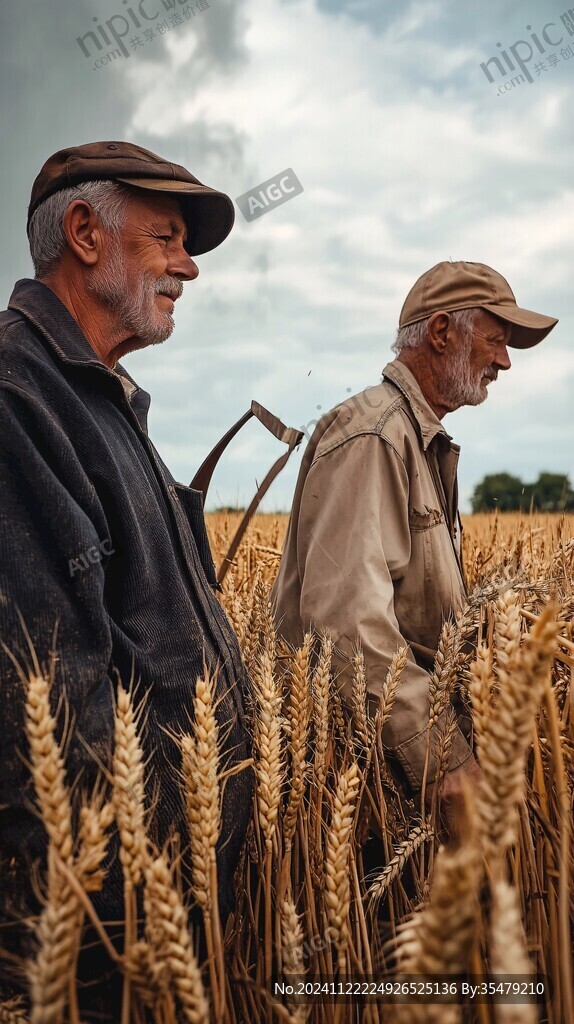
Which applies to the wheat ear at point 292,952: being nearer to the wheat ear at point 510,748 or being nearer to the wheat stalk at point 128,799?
the wheat stalk at point 128,799

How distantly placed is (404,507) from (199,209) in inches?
46.6

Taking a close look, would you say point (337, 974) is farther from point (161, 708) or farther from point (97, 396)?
point (97, 396)

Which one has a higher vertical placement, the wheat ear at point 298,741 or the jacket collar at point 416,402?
the jacket collar at point 416,402

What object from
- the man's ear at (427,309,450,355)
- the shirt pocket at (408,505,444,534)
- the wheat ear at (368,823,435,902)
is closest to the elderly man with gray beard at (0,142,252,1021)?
the wheat ear at (368,823,435,902)

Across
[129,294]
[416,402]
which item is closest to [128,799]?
[129,294]

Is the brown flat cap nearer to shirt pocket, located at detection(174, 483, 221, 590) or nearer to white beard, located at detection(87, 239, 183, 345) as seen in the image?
white beard, located at detection(87, 239, 183, 345)

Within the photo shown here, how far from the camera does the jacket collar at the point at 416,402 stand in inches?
100

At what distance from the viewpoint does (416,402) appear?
261 centimetres

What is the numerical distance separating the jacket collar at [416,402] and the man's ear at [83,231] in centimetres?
115

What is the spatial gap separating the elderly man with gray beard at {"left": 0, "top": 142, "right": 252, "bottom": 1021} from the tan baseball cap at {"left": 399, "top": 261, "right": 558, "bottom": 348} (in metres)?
0.88

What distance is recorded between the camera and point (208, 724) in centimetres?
104

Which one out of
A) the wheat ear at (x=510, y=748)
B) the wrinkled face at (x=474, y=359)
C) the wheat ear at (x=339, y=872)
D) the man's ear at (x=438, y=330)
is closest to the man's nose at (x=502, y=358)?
the wrinkled face at (x=474, y=359)

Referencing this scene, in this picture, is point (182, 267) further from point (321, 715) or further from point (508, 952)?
point (508, 952)

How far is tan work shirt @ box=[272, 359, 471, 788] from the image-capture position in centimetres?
201
